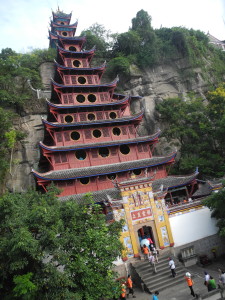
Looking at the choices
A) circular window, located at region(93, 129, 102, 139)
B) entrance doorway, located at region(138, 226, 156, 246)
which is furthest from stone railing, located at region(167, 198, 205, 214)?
circular window, located at region(93, 129, 102, 139)

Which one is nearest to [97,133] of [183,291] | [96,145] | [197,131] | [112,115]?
[96,145]

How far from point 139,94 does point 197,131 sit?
10.4 m

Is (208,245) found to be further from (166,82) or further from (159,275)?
(166,82)

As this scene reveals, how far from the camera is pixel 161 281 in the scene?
12836 millimetres

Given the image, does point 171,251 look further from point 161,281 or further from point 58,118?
point 58,118

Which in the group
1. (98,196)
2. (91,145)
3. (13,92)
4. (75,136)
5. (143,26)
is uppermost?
(143,26)

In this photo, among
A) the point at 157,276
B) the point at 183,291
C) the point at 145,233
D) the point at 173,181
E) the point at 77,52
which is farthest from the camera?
the point at 77,52

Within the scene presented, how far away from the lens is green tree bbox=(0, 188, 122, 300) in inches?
338

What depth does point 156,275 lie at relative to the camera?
13.2 m

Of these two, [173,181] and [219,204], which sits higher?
[173,181]

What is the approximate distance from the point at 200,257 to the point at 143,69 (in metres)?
29.2

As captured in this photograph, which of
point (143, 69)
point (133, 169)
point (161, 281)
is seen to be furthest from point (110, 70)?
point (161, 281)

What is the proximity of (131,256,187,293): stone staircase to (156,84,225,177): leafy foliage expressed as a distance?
42.9ft

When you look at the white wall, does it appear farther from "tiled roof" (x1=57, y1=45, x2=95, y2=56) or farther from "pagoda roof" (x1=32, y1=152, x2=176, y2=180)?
"tiled roof" (x1=57, y1=45, x2=95, y2=56)
